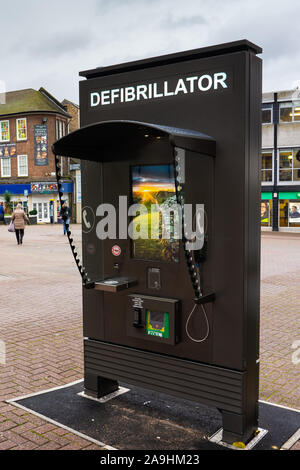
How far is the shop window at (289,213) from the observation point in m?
31.3

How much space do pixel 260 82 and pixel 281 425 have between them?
9.08 ft

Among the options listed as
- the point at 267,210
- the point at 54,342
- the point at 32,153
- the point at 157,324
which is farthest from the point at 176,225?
the point at 32,153

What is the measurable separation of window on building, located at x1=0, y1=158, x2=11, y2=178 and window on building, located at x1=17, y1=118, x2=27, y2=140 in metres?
2.64

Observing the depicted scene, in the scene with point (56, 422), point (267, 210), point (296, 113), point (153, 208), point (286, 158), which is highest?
point (296, 113)

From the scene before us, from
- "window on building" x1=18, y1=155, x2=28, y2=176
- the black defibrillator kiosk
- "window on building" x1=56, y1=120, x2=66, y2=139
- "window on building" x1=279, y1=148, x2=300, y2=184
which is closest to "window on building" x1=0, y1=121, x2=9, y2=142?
"window on building" x1=18, y1=155, x2=28, y2=176

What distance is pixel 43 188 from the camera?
134ft

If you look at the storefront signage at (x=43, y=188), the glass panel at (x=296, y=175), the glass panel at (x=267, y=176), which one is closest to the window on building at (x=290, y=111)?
the glass panel at (x=296, y=175)

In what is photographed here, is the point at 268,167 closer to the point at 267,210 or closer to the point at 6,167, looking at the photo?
the point at 267,210

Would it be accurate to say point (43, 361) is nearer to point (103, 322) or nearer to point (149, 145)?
point (103, 322)

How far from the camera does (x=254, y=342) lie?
3.65 m

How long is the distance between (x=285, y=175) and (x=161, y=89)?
96.5ft

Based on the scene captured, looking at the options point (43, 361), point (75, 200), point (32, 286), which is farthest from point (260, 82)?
point (75, 200)

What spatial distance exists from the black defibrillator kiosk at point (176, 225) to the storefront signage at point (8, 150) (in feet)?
133

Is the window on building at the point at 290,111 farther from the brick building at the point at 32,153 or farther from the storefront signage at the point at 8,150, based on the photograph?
the storefront signage at the point at 8,150
